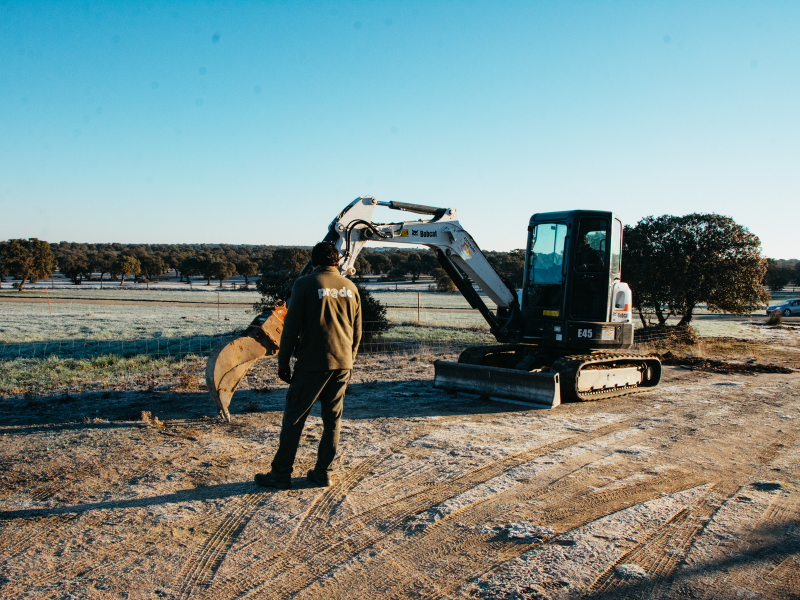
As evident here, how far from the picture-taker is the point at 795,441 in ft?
24.2

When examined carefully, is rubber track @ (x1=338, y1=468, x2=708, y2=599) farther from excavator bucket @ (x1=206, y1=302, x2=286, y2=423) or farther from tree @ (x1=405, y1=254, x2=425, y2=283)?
tree @ (x1=405, y1=254, x2=425, y2=283)

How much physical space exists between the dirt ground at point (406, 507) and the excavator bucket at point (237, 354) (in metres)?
0.55

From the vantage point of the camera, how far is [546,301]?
1030 centimetres

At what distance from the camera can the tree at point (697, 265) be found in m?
20.0

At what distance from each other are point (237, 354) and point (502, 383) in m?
4.59

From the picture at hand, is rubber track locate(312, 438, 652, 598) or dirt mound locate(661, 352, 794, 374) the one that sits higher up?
dirt mound locate(661, 352, 794, 374)

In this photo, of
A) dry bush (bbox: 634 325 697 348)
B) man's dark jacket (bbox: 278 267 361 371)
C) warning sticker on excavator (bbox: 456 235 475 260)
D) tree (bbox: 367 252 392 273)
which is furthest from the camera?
tree (bbox: 367 252 392 273)

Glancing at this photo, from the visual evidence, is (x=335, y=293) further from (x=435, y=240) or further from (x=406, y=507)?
(x=435, y=240)

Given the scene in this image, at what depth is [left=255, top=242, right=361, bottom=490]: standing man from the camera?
514 centimetres

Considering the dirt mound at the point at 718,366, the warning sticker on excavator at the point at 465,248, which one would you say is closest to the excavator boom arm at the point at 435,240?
the warning sticker on excavator at the point at 465,248

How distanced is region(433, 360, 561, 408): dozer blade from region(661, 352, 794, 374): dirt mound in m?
7.00

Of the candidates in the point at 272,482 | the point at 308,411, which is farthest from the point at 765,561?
the point at 272,482

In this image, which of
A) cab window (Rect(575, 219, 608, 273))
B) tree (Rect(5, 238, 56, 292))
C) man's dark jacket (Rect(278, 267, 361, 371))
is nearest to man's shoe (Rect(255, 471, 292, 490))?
man's dark jacket (Rect(278, 267, 361, 371))

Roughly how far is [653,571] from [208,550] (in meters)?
3.10
